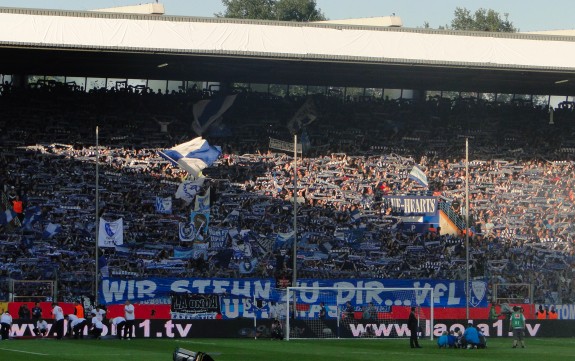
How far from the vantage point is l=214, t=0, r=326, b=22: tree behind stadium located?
130 metres

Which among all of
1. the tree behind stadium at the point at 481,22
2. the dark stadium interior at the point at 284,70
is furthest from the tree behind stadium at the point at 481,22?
the dark stadium interior at the point at 284,70

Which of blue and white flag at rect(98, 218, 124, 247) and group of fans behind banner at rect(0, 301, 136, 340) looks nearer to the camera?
group of fans behind banner at rect(0, 301, 136, 340)

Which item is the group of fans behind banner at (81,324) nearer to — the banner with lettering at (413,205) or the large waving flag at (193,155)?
the large waving flag at (193,155)

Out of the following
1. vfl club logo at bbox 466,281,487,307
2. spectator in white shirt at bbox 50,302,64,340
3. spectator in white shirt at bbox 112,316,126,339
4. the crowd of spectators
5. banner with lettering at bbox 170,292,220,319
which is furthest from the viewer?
the crowd of spectators

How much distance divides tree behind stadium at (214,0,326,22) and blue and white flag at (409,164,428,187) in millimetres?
68474

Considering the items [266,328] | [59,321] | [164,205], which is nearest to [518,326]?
[266,328]

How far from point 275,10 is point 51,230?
7917 centimetres

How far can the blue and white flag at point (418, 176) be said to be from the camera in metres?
62.3

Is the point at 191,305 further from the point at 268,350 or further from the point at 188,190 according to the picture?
the point at 268,350

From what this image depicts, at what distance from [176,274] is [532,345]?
17.0 meters

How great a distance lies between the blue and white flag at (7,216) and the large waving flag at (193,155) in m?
7.71

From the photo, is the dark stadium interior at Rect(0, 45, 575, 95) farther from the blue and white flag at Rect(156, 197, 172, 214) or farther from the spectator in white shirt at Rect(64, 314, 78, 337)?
the spectator in white shirt at Rect(64, 314, 78, 337)

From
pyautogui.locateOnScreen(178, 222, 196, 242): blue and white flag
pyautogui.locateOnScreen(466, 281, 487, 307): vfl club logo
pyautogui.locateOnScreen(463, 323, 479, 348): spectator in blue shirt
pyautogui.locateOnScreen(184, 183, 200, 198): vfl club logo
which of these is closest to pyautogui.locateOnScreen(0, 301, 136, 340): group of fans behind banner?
pyautogui.locateOnScreen(178, 222, 196, 242): blue and white flag

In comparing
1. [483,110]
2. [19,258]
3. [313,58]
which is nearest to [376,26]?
[313,58]
